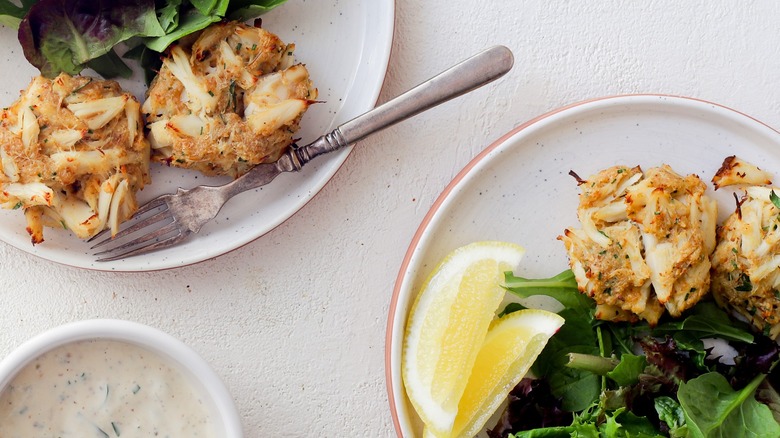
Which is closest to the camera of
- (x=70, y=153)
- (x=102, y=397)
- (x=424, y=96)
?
(x=102, y=397)

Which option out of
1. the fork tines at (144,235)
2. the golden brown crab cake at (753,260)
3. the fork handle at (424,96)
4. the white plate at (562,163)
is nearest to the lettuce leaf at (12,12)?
the fork tines at (144,235)

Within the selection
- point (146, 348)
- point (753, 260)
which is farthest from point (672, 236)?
point (146, 348)

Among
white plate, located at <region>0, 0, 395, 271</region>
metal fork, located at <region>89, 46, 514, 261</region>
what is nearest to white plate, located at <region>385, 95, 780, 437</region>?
metal fork, located at <region>89, 46, 514, 261</region>

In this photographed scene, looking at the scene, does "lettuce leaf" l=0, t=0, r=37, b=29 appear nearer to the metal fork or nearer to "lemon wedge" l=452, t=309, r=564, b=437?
the metal fork

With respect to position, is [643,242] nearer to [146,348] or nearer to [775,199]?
[775,199]

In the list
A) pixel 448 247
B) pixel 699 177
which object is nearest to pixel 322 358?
pixel 448 247

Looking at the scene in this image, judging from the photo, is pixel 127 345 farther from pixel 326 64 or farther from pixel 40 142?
pixel 326 64
